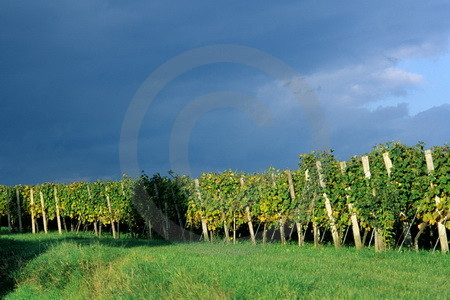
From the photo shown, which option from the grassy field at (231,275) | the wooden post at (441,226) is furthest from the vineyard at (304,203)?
the grassy field at (231,275)

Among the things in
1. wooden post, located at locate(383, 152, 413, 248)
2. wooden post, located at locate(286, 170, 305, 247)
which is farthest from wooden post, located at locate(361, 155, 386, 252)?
wooden post, located at locate(286, 170, 305, 247)

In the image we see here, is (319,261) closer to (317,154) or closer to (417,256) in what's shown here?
(417,256)

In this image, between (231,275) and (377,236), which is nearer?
(231,275)

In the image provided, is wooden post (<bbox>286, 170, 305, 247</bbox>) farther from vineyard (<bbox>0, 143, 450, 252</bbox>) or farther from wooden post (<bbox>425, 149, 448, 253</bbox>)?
wooden post (<bbox>425, 149, 448, 253</bbox>)

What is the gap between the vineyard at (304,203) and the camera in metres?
11.6

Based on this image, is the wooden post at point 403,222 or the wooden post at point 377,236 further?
the wooden post at point 377,236

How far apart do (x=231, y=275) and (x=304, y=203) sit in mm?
6694

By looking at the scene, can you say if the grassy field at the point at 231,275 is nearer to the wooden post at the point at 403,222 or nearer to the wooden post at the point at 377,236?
the wooden post at the point at 377,236

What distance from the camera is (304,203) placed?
1396 centimetres

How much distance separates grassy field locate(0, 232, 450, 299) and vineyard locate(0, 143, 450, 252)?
0.98m

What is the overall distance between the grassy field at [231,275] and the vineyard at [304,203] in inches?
38.4

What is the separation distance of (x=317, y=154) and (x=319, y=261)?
13.0 feet

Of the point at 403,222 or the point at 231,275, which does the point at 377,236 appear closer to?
the point at 403,222

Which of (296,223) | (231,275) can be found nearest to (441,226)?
(296,223)
